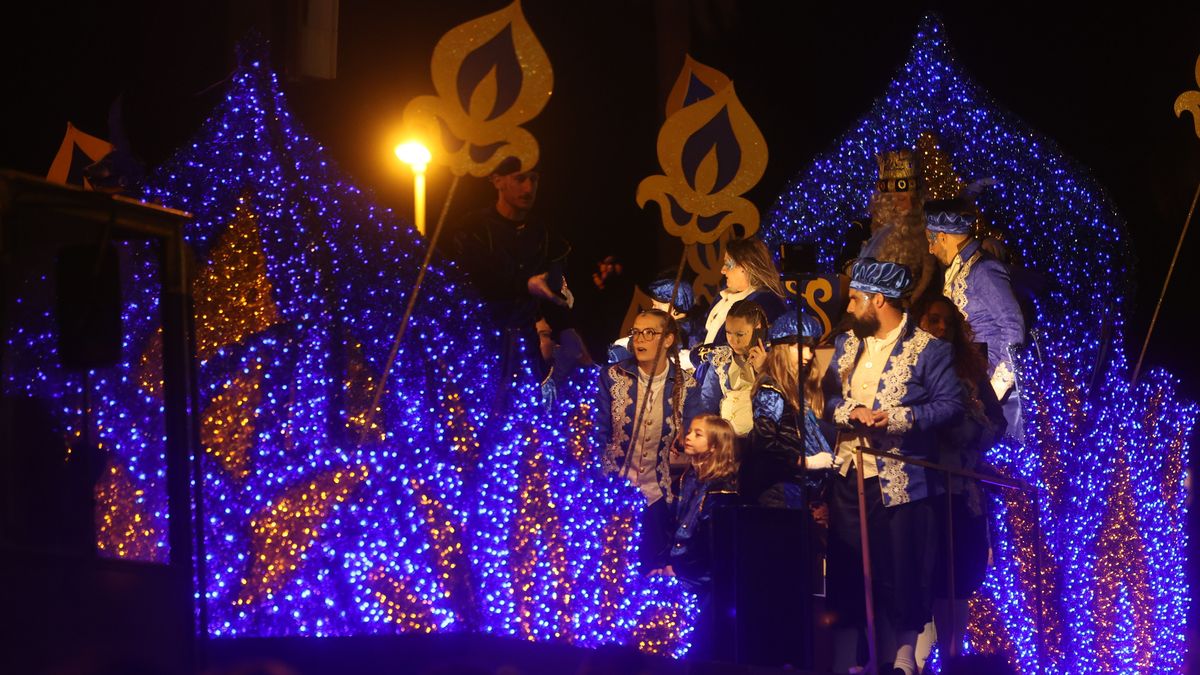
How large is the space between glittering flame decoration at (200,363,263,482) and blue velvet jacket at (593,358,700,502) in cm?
168

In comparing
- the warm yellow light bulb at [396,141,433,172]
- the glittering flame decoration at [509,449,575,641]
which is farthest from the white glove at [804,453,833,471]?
the warm yellow light bulb at [396,141,433,172]

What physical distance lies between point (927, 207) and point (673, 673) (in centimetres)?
361

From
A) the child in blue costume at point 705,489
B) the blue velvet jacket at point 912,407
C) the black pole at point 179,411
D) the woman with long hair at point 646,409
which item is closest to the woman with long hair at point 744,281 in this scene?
the woman with long hair at point 646,409

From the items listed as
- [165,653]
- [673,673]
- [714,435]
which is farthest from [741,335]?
[165,653]

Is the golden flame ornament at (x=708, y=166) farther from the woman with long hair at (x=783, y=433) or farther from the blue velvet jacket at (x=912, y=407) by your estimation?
the blue velvet jacket at (x=912, y=407)

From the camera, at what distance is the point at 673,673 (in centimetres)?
475

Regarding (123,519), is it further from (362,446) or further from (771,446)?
(771,446)

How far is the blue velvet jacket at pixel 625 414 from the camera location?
7629 millimetres

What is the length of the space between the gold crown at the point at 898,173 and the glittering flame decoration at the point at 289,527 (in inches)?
120

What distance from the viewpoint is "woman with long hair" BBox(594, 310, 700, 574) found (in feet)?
25.0

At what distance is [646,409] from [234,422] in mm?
2006

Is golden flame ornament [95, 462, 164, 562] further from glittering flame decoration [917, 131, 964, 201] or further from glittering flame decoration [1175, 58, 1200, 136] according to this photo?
glittering flame decoration [1175, 58, 1200, 136]

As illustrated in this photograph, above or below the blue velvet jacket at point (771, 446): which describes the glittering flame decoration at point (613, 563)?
below

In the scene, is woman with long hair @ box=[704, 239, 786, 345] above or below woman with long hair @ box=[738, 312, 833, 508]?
above
